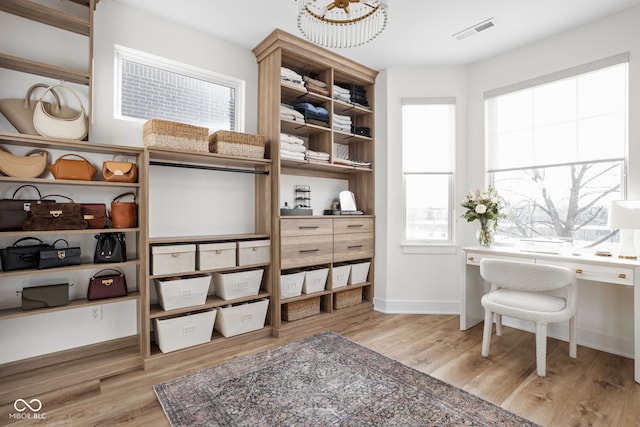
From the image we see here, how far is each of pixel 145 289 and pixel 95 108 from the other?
56.2 inches

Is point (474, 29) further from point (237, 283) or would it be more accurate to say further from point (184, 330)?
point (184, 330)

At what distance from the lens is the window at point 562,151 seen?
2.76 m

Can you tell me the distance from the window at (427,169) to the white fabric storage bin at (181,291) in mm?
2289

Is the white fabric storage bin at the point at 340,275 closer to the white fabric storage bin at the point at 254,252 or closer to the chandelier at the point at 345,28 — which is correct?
the white fabric storage bin at the point at 254,252

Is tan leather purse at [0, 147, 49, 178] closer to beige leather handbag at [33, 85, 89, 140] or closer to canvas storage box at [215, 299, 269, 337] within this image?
beige leather handbag at [33, 85, 89, 140]

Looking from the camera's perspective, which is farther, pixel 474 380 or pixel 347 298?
pixel 347 298

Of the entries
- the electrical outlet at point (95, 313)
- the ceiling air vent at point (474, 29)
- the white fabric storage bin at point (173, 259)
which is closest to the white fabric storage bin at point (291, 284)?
the white fabric storage bin at point (173, 259)

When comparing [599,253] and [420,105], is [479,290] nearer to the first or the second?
[599,253]

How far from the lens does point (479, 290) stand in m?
3.39

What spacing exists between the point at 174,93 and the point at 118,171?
97 centimetres

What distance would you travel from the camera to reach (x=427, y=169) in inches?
147

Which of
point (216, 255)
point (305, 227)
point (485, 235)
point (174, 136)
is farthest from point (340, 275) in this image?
point (174, 136)

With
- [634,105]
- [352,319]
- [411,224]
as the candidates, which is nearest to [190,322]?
[352,319]

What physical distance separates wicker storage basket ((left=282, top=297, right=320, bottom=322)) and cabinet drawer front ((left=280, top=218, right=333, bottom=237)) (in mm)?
685
